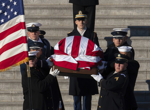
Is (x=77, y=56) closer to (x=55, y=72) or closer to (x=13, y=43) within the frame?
(x=55, y=72)

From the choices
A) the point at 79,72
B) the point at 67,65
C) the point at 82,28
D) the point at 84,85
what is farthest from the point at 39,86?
the point at 82,28

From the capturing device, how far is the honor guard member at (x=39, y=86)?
5.62 m

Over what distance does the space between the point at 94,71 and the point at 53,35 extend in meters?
4.04

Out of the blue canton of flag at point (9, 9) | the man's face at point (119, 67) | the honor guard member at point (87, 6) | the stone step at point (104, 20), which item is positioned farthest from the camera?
the stone step at point (104, 20)

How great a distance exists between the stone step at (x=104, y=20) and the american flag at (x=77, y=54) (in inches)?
163

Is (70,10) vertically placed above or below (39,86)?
above

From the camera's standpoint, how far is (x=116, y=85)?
5.66 meters

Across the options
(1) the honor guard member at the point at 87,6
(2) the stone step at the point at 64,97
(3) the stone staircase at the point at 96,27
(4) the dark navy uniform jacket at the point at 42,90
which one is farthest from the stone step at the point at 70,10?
(4) the dark navy uniform jacket at the point at 42,90

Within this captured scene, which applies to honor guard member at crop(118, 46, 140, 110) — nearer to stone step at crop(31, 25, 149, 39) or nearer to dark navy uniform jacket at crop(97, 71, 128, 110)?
dark navy uniform jacket at crop(97, 71, 128, 110)

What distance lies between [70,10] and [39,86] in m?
5.02

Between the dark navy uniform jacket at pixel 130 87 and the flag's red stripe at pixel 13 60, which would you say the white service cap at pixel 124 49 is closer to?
the dark navy uniform jacket at pixel 130 87

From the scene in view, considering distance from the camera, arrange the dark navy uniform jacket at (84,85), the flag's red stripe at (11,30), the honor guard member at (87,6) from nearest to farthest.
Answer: the flag's red stripe at (11,30) < the dark navy uniform jacket at (84,85) < the honor guard member at (87,6)

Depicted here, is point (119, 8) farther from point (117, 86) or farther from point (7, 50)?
point (7, 50)

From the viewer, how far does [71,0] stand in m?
8.03
